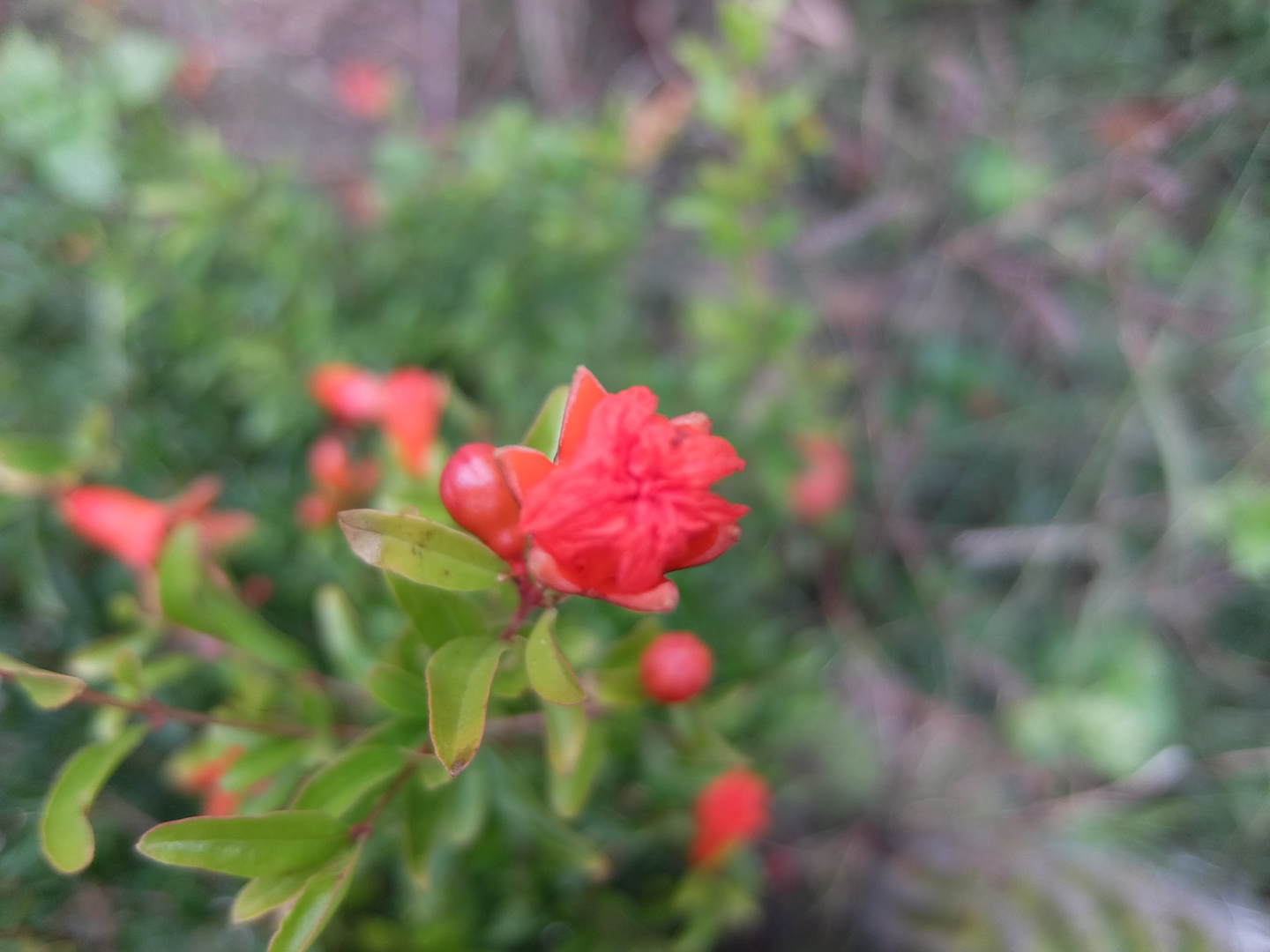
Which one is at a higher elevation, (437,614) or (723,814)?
(437,614)

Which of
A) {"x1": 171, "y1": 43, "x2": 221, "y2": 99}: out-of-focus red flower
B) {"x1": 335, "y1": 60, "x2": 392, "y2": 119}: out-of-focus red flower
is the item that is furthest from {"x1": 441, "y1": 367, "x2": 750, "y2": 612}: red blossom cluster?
{"x1": 171, "y1": 43, "x2": 221, "y2": 99}: out-of-focus red flower

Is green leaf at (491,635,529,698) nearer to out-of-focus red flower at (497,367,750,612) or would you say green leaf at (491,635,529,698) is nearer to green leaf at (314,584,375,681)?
out-of-focus red flower at (497,367,750,612)

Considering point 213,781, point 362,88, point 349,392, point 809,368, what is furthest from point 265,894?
point 362,88

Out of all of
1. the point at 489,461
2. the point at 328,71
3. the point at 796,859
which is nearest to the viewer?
the point at 489,461

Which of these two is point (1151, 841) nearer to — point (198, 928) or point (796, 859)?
point (796, 859)

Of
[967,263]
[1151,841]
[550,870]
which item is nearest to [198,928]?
[550,870]

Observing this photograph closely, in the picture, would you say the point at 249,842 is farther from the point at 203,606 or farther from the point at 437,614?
the point at 203,606

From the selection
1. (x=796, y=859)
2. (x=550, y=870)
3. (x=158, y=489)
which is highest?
(x=158, y=489)
